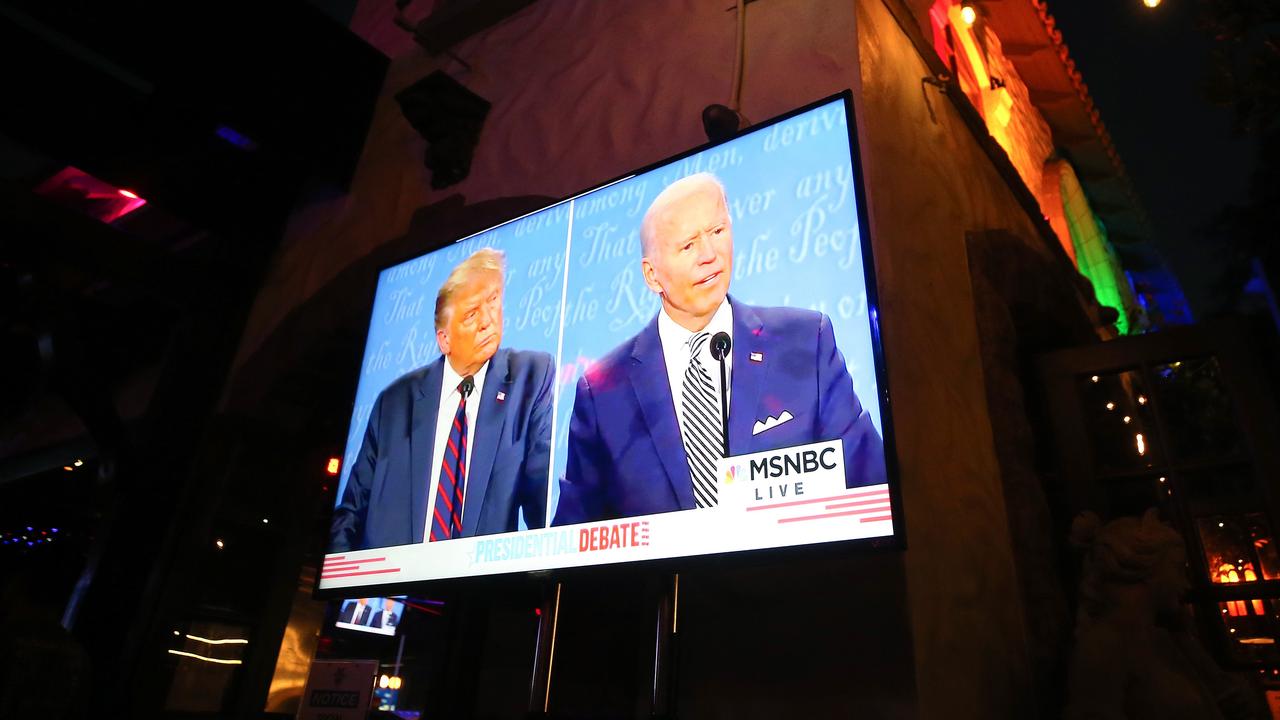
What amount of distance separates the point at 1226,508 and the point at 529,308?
2301 millimetres

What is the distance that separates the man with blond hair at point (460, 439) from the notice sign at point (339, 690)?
37 centimetres

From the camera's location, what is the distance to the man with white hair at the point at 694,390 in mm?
1681

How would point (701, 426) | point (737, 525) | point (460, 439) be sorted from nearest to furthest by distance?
point (737, 525), point (701, 426), point (460, 439)

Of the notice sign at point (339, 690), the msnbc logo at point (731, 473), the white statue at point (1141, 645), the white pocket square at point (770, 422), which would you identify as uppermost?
the white pocket square at point (770, 422)

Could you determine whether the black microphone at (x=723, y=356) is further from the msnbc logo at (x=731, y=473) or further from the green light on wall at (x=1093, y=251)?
the green light on wall at (x=1093, y=251)

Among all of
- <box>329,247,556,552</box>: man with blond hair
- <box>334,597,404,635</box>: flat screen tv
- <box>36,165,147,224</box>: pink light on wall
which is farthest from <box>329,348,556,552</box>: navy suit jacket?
<box>334,597,404,635</box>: flat screen tv

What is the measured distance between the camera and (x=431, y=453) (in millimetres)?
2344

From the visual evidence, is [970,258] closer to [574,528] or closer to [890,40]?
[890,40]

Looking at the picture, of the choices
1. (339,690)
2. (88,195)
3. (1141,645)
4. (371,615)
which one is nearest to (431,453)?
(339,690)

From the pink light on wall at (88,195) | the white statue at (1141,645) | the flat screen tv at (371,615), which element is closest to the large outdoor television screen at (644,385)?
the white statue at (1141,645)

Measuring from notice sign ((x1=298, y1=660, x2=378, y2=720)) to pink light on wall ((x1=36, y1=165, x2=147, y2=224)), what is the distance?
13.3 feet

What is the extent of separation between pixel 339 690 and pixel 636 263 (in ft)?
4.44

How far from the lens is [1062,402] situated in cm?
279

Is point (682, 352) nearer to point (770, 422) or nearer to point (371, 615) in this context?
point (770, 422)
